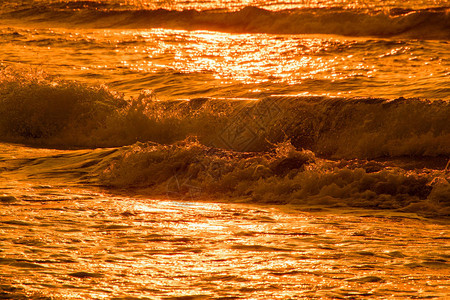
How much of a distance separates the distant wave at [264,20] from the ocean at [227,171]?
75.7 inches

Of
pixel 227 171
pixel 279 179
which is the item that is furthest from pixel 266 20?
pixel 279 179

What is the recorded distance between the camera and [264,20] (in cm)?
3059

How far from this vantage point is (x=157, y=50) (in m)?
23.0

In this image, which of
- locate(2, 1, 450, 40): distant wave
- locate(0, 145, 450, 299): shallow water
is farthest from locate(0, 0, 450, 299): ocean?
locate(2, 1, 450, 40): distant wave

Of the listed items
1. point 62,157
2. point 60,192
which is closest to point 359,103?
point 62,157

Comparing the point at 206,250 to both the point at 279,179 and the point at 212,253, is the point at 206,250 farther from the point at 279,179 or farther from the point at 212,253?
the point at 279,179

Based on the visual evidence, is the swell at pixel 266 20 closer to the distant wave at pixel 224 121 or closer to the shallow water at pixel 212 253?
the distant wave at pixel 224 121

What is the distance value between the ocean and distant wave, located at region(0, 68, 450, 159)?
0.12 ft

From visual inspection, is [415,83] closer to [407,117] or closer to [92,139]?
[407,117]

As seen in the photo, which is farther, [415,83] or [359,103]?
[415,83]

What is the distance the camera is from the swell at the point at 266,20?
26.1 metres

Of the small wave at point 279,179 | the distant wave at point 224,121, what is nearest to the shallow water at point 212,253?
the small wave at point 279,179

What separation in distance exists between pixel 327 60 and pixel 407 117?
797 centimetres

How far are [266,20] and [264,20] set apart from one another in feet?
0.45
